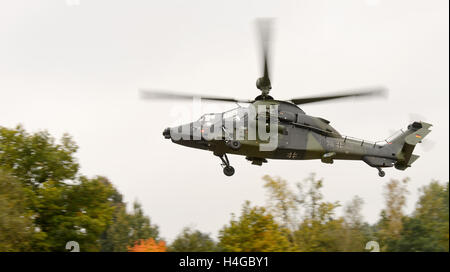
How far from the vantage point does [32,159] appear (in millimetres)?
44281

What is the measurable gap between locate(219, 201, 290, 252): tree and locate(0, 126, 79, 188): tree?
13.6 metres

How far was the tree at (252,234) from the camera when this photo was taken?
136 ft

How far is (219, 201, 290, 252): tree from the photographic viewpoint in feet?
136

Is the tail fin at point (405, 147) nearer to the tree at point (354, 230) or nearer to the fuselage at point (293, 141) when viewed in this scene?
the fuselage at point (293, 141)

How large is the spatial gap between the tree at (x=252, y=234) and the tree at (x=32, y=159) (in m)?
13.6

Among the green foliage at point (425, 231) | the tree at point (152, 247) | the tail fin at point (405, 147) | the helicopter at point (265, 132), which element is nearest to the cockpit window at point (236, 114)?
the helicopter at point (265, 132)

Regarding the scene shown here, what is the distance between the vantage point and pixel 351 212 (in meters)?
55.9

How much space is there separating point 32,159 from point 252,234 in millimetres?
18580

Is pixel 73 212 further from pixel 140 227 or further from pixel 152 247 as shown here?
pixel 140 227

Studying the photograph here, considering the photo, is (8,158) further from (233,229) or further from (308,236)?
(308,236)

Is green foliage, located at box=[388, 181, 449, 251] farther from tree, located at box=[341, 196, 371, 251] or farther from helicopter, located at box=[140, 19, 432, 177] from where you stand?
helicopter, located at box=[140, 19, 432, 177]

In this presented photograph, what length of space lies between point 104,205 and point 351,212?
25517 millimetres

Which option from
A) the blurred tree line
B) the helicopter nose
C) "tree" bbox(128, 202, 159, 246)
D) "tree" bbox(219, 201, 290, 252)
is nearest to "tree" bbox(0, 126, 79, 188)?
the blurred tree line

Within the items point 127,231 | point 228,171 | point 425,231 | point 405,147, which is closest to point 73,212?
point 228,171
